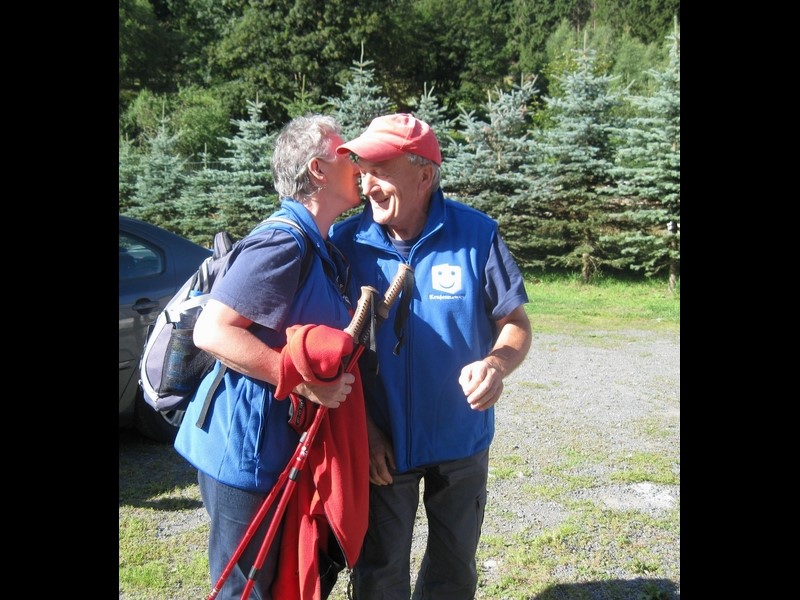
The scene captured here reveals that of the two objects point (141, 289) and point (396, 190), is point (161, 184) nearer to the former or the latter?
point (141, 289)

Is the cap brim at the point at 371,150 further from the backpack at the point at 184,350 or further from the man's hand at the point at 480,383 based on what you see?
the man's hand at the point at 480,383

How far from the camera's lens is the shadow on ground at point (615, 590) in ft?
11.4

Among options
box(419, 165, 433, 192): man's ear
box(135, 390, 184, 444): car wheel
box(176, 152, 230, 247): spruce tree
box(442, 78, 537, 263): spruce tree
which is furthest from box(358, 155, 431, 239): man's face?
box(176, 152, 230, 247): spruce tree

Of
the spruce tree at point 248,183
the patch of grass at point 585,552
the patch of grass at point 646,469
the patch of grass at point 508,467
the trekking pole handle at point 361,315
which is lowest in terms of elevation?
the patch of grass at point 585,552

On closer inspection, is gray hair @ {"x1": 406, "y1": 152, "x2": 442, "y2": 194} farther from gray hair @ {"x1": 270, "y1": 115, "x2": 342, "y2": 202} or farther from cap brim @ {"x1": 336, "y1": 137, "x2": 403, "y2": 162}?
gray hair @ {"x1": 270, "y1": 115, "x2": 342, "y2": 202}

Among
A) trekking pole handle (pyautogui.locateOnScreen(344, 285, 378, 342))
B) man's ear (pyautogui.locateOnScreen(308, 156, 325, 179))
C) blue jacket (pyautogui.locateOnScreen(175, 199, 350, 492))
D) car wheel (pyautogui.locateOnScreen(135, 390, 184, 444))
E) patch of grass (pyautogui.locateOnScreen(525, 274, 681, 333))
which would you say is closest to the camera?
blue jacket (pyautogui.locateOnScreen(175, 199, 350, 492))

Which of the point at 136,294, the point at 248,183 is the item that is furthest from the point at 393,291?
the point at 248,183

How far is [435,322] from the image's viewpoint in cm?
241

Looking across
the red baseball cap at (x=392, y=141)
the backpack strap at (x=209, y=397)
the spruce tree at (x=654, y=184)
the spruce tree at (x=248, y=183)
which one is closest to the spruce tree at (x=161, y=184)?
the spruce tree at (x=248, y=183)

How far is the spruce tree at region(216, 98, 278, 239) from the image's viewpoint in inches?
632

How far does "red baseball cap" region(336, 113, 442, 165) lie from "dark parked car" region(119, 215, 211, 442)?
298 centimetres

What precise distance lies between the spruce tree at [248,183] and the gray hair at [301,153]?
13.8m
